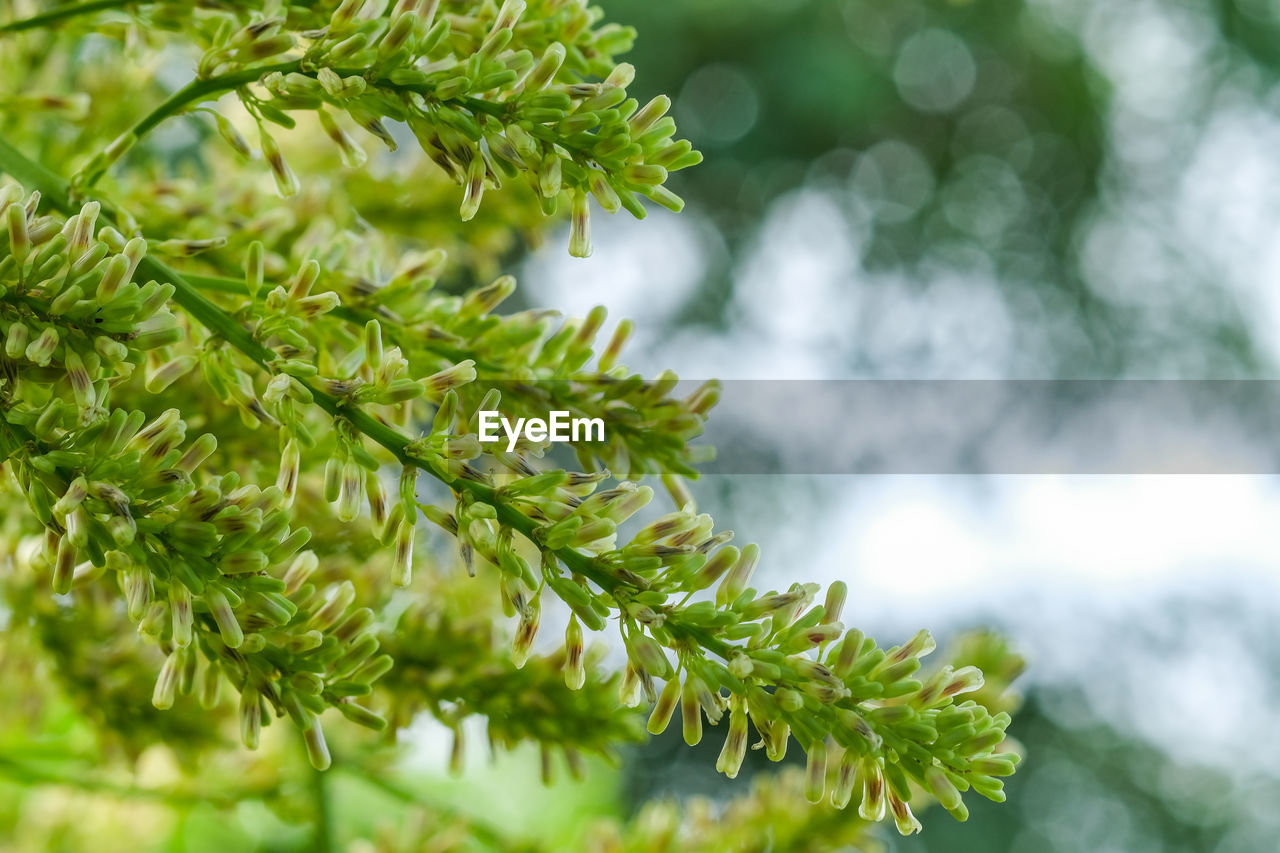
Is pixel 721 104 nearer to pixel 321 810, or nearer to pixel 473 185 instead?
pixel 321 810

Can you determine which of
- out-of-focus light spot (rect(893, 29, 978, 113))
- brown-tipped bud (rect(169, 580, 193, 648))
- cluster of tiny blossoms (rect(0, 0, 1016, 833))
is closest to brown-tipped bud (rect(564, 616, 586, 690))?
cluster of tiny blossoms (rect(0, 0, 1016, 833))

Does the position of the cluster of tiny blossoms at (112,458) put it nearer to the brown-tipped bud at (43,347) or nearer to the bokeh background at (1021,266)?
the brown-tipped bud at (43,347)

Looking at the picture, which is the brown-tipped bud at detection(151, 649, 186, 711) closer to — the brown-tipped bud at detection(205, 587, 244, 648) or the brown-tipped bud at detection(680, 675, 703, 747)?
the brown-tipped bud at detection(205, 587, 244, 648)

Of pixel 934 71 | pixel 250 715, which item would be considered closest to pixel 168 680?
pixel 250 715

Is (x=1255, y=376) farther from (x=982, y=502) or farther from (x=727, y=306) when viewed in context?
(x=727, y=306)

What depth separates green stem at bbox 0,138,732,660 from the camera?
34 centimetres

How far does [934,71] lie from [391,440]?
378cm

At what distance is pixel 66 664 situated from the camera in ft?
1.86

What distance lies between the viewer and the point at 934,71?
3795mm

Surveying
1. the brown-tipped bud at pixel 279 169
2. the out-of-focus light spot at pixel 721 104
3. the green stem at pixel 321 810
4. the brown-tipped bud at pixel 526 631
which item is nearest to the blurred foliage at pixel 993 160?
the out-of-focus light spot at pixel 721 104

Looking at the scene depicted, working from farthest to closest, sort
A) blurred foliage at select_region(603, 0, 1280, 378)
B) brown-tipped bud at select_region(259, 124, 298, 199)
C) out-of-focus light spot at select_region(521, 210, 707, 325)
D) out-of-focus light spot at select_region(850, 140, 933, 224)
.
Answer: out-of-focus light spot at select_region(850, 140, 933, 224)
blurred foliage at select_region(603, 0, 1280, 378)
out-of-focus light spot at select_region(521, 210, 707, 325)
brown-tipped bud at select_region(259, 124, 298, 199)

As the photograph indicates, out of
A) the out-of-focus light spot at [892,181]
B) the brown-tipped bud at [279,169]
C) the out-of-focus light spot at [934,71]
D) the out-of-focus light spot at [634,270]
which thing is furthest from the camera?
the out-of-focus light spot at [892,181]

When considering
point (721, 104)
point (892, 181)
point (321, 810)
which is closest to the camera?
point (321, 810)

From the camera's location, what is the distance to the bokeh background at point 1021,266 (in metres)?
3.59
